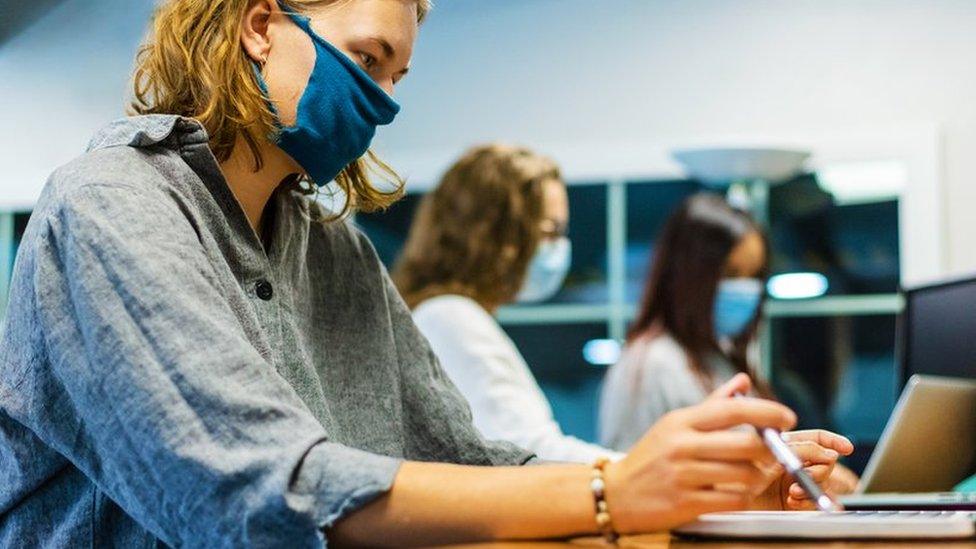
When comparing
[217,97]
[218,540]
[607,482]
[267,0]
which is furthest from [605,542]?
[267,0]

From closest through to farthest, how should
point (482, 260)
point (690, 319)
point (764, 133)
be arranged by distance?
point (482, 260) < point (690, 319) < point (764, 133)

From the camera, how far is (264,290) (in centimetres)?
112

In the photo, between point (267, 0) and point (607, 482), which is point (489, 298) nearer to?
point (267, 0)

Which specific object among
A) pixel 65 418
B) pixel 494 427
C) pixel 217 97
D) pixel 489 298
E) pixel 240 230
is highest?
pixel 217 97

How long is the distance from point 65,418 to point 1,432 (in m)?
0.09

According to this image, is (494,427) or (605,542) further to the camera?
(494,427)

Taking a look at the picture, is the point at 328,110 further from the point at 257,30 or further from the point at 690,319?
the point at 690,319

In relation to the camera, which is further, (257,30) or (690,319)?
(690,319)

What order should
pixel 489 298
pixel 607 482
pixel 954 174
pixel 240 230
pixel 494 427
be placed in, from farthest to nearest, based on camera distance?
pixel 954 174, pixel 489 298, pixel 494 427, pixel 240 230, pixel 607 482

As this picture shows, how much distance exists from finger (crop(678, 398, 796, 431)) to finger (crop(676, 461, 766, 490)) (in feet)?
0.07

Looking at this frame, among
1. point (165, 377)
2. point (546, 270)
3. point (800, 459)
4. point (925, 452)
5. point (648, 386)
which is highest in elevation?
point (165, 377)

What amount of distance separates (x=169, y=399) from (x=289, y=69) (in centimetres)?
47

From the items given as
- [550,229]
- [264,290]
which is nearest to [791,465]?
[264,290]

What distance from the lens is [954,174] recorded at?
12.6ft
